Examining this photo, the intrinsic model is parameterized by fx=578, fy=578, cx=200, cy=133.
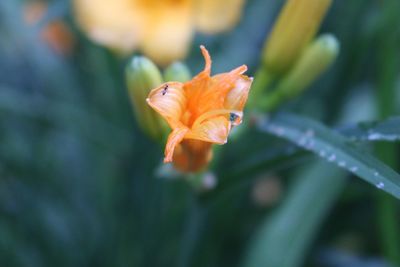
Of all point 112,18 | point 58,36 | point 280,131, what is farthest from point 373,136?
point 58,36

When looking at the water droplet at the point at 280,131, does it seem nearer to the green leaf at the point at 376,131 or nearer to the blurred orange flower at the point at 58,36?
the green leaf at the point at 376,131

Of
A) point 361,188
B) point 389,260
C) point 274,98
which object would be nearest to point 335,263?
point 361,188

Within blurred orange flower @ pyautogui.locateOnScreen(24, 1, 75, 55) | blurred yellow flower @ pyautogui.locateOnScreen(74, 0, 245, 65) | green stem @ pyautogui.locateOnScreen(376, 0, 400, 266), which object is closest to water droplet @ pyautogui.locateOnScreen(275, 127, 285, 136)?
green stem @ pyautogui.locateOnScreen(376, 0, 400, 266)

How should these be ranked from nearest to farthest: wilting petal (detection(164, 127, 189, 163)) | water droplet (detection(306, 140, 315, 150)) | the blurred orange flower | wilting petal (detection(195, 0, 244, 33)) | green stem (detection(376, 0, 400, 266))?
wilting petal (detection(164, 127, 189, 163)), water droplet (detection(306, 140, 315, 150)), green stem (detection(376, 0, 400, 266)), wilting petal (detection(195, 0, 244, 33)), the blurred orange flower

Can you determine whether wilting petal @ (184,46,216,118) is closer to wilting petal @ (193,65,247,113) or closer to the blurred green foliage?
wilting petal @ (193,65,247,113)

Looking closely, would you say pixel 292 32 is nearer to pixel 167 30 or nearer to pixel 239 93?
pixel 239 93

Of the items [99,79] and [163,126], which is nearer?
[163,126]

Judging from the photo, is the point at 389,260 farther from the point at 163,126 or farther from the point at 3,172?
the point at 3,172
